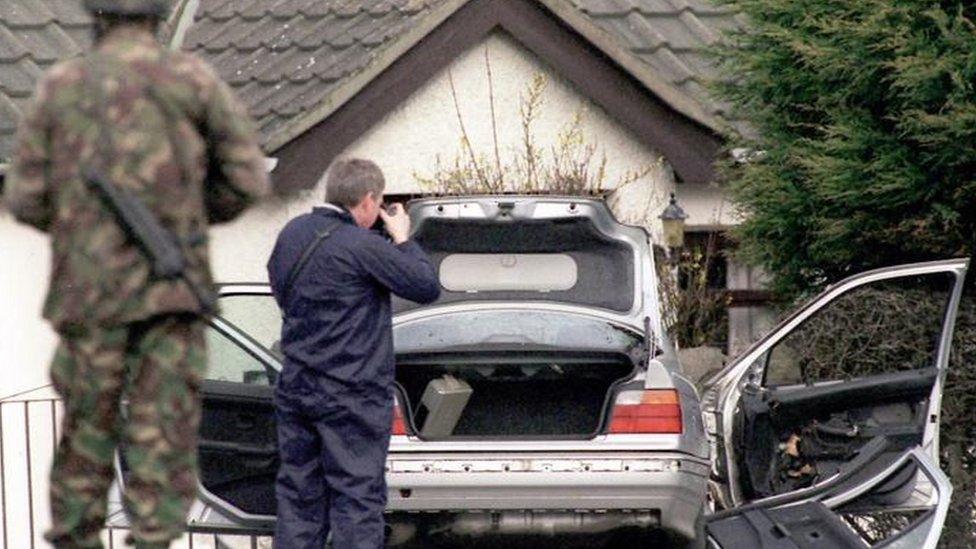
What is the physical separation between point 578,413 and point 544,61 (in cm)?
542

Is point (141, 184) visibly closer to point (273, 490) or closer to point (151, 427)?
point (151, 427)

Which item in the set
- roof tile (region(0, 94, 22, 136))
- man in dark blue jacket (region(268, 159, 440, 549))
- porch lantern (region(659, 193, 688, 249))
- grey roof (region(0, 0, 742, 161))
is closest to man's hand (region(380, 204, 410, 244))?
man in dark blue jacket (region(268, 159, 440, 549))

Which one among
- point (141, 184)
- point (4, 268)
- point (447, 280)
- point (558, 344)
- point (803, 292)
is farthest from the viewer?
point (4, 268)

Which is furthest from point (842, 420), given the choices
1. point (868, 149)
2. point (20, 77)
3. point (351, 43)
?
point (20, 77)

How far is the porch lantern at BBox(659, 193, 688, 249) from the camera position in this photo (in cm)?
1494

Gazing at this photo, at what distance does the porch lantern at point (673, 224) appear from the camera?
49.0 ft

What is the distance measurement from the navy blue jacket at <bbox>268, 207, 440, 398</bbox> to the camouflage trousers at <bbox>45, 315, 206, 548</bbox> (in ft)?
7.57

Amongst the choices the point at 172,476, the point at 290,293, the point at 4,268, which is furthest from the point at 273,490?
the point at 4,268

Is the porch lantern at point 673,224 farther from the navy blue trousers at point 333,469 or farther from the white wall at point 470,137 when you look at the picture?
the navy blue trousers at point 333,469

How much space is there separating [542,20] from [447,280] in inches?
202

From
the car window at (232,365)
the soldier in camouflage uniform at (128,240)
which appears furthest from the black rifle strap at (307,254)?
the soldier in camouflage uniform at (128,240)

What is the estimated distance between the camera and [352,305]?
9.09 metres

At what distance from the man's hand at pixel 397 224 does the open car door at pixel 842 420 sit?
7.21ft

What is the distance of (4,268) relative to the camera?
48.5ft
